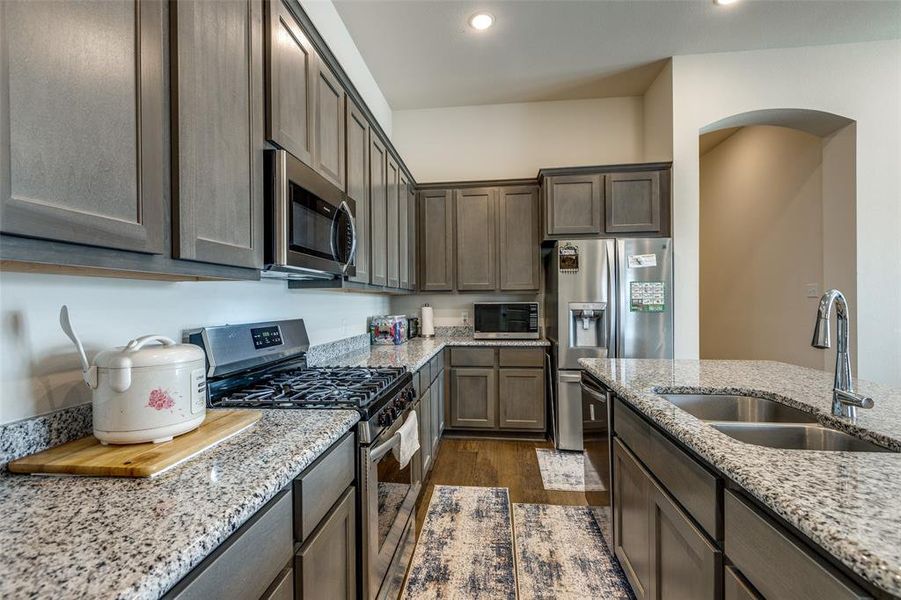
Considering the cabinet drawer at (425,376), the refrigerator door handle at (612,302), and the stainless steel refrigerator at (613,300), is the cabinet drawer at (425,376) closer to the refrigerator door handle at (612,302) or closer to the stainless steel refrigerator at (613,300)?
the stainless steel refrigerator at (613,300)

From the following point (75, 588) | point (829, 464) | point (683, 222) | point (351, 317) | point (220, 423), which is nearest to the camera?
point (75, 588)

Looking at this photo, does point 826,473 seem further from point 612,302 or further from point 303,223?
point 612,302

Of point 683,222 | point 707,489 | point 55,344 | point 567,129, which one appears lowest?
point 707,489

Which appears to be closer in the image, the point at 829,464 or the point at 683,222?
the point at 829,464

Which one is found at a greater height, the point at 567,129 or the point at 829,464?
the point at 567,129

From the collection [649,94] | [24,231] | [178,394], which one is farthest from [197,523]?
[649,94]

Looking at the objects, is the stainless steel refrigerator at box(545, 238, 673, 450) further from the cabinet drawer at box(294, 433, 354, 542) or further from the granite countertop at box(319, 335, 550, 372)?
the cabinet drawer at box(294, 433, 354, 542)

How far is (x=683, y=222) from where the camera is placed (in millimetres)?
3145

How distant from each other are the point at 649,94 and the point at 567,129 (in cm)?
78

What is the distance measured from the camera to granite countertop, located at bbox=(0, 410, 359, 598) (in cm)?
48

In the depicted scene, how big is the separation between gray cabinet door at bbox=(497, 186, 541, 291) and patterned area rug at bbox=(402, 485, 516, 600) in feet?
6.20

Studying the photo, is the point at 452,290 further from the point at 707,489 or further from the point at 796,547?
the point at 796,547

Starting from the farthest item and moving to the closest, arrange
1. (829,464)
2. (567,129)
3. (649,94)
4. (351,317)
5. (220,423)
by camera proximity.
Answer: (567,129) → (649,94) → (351,317) → (220,423) → (829,464)

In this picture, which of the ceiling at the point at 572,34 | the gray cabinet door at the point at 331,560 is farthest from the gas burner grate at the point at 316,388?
the ceiling at the point at 572,34
